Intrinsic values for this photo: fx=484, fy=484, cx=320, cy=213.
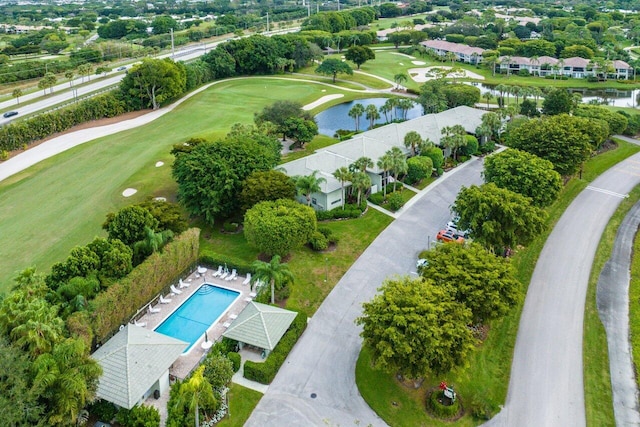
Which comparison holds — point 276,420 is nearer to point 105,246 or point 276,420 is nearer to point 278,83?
point 105,246

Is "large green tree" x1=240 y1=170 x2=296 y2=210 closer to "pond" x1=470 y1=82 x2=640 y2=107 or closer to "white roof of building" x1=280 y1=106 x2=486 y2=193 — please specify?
"white roof of building" x1=280 y1=106 x2=486 y2=193

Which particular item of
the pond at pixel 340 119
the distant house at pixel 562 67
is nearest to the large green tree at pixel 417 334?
the pond at pixel 340 119

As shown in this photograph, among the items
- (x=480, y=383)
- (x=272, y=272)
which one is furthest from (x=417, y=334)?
(x=272, y=272)

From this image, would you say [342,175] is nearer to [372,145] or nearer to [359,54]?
[372,145]

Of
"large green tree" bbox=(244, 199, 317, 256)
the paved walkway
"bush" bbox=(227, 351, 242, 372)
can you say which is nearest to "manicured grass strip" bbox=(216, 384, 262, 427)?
"bush" bbox=(227, 351, 242, 372)

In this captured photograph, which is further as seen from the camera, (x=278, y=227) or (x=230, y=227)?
(x=230, y=227)

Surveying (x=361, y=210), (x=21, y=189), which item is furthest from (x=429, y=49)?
(x=21, y=189)
